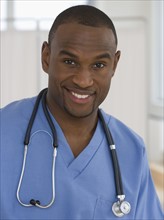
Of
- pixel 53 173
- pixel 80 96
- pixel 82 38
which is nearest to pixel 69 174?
pixel 53 173

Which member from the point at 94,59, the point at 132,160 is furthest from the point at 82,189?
the point at 94,59

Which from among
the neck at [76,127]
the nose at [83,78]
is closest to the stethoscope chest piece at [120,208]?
the neck at [76,127]

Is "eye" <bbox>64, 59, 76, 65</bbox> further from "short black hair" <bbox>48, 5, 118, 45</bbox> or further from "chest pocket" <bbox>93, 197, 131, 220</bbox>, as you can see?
"chest pocket" <bbox>93, 197, 131, 220</bbox>

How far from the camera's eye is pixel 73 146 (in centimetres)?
99

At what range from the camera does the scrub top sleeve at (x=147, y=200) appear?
3.24 ft

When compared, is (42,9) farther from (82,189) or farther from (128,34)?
(82,189)

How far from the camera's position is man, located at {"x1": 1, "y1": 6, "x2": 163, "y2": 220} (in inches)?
34.4

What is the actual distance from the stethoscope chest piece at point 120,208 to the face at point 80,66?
20 centimetres

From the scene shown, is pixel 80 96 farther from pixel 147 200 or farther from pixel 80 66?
pixel 147 200

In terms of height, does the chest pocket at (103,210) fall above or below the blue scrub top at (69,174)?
below

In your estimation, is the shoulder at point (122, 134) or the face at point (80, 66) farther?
the shoulder at point (122, 134)

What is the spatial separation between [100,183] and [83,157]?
0.07 metres

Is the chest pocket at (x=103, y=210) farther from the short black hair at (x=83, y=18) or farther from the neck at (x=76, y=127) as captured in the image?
the short black hair at (x=83, y=18)

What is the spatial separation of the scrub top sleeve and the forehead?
29cm
